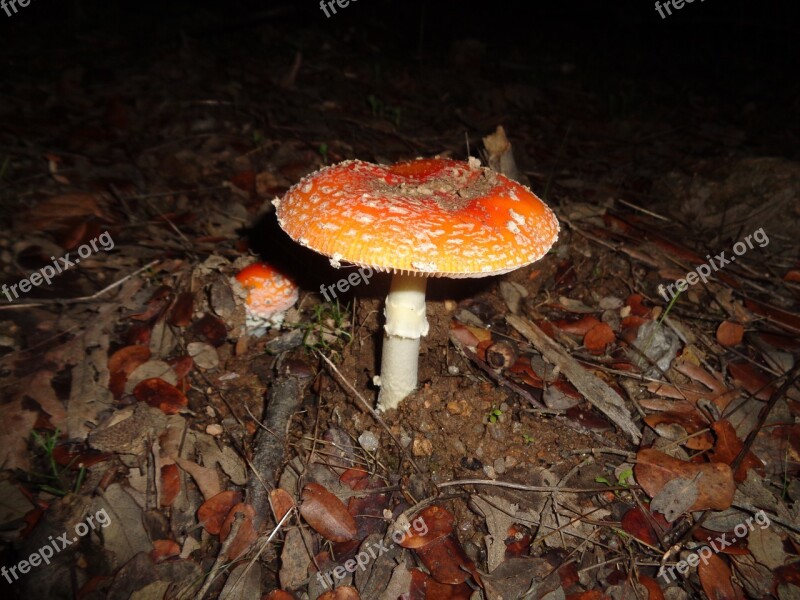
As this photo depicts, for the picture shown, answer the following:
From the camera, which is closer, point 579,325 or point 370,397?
point 370,397

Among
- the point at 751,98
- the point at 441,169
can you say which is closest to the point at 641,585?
the point at 441,169

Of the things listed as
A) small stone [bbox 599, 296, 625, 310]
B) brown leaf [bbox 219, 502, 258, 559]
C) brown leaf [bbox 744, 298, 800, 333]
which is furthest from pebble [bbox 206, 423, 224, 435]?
brown leaf [bbox 744, 298, 800, 333]

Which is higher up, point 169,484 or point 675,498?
point 169,484

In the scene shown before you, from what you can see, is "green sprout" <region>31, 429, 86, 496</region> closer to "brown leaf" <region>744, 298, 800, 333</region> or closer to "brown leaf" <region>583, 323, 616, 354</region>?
"brown leaf" <region>583, 323, 616, 354</region>

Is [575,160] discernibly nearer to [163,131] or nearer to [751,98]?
[163,131]

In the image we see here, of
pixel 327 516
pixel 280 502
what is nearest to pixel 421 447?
pixel 327 516

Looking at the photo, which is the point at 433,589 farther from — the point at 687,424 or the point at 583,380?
the point at 687,424
